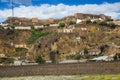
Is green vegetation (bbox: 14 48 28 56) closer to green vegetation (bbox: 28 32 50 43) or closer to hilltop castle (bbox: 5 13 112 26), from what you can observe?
green vegetation (bbox: 28 32 50 43)

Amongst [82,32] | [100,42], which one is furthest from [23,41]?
[100,42]

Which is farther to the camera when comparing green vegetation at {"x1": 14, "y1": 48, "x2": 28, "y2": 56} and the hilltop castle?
the hilltop castle

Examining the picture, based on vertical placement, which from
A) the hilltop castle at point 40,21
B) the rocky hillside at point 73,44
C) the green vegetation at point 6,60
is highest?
the hilltop castle at point 40,21

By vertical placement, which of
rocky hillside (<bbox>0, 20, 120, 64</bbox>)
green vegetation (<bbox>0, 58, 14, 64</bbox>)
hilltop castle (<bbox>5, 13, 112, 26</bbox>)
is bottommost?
green vegetation (<bbox>0, 58, 14, 64</bbox>)

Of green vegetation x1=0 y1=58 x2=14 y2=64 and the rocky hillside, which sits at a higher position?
the rocky hillside

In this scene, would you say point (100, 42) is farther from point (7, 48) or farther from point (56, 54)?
point (7, 48)

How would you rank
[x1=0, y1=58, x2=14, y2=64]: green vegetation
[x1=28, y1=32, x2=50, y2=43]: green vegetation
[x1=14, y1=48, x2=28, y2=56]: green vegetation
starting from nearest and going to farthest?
1. [x1=0, y1=58, x2=14, y2=64]: green vegetation
2. [x1=14, y1=48, x2=28, y2=56]: green vegetation
3. [x1=28, y1=32, x2=50, y2=43]: green vegetation

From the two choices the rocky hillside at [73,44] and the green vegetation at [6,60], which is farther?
the green vegetation at [6,60]

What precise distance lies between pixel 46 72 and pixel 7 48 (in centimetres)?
6770

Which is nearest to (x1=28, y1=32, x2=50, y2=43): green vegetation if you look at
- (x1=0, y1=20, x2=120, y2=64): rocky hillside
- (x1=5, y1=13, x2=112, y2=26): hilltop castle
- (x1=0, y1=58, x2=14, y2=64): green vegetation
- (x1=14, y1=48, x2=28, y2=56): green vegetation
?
(x1=0, y1=20, x2=120, y2=64): rocky hillside

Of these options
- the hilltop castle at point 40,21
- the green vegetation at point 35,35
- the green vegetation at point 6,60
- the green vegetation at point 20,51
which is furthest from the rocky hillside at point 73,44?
the hilltop castle at point 40,21

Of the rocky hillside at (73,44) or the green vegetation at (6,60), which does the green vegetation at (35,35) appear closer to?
the rocky hillside at (73,44)

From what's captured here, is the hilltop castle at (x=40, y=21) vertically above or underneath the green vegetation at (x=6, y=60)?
above

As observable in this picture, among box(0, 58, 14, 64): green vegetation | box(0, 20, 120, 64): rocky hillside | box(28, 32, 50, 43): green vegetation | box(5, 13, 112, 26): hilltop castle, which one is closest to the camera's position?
box(0, 20, 120, 64): rocky hillside
